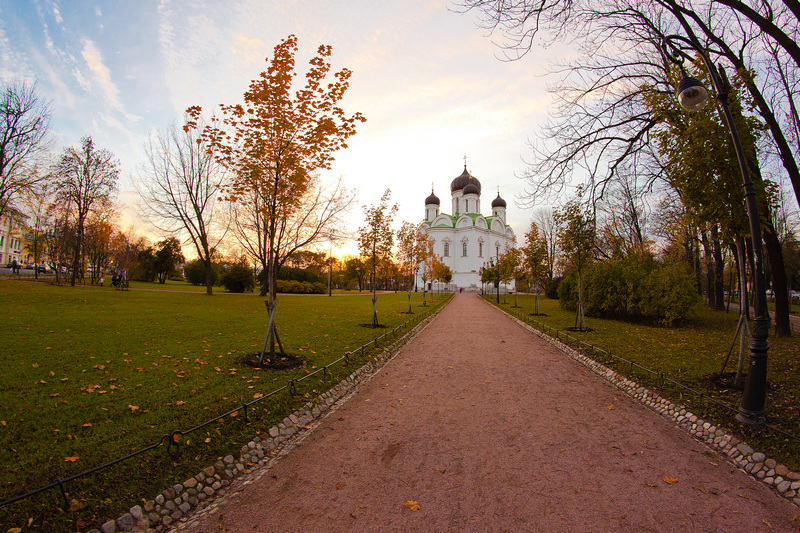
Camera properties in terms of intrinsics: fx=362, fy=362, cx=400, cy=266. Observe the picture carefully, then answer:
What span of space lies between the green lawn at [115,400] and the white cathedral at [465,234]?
220 ft

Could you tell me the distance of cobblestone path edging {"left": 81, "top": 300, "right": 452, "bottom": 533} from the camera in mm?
2986

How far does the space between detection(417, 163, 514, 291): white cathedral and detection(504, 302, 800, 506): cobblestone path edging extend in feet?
223

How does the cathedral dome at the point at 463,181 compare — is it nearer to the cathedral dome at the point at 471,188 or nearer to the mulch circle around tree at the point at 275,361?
the cathedral dome at the point at 471,188

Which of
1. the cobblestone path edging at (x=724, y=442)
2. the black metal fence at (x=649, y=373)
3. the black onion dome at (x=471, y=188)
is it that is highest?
the black onion dome at (x=471, y=188)

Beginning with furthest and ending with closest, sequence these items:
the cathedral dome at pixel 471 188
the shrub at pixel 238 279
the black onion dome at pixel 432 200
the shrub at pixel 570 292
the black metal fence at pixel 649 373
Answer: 1. the black onion dome at pixel 432 200
2. the cathedral dome at pixel 471 188
3. the shrub at pixel 238 279
4. the shrub at pixel 570 292
5. the black metal fence at pixel 649 373

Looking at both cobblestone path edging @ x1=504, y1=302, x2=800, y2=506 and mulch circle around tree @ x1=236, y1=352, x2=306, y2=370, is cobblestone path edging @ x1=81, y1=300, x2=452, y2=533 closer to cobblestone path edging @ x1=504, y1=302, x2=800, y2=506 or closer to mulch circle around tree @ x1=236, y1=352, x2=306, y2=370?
mulch circle around tree @ x1=236, y1=352, x2=306, y2=370

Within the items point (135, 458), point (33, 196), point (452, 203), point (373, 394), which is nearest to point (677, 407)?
point (373, 394)

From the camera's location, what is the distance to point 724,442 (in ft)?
15.0

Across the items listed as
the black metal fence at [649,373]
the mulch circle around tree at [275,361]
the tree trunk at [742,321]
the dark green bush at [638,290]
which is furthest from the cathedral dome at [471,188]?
the mulch circle around tree at [275,361]

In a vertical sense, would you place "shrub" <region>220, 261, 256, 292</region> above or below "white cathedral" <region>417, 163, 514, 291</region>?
below

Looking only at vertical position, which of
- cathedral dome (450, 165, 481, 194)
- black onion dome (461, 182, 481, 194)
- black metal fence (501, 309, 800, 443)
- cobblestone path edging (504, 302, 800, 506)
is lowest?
cobblestone path edging (504, 302, 800, 506)

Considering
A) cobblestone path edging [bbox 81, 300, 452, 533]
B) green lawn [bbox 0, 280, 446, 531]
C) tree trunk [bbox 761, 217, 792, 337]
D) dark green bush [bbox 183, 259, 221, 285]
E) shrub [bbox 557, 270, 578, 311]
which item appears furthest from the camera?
dark green bush [bbox 183, 259, 221, 285]

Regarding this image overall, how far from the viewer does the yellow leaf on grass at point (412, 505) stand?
131 inches

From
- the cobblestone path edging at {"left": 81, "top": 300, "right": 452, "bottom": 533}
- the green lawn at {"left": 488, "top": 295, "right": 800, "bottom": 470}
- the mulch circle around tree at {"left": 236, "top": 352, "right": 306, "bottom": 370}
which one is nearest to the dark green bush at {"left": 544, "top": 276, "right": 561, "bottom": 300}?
the green lawn at {"left": 488, "top": 295, "right": 800, "bottom": 470}
